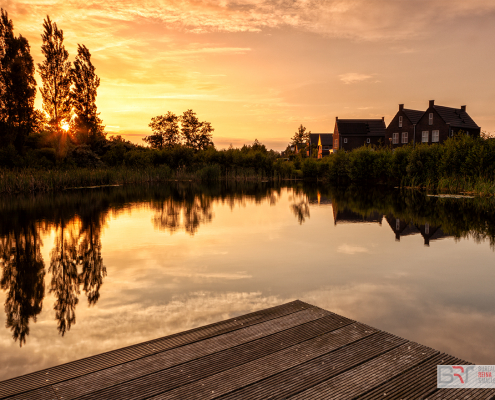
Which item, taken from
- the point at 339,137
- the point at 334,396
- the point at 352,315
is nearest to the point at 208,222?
the point at 352,315

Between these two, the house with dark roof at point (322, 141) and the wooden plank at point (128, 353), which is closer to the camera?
the wooden plank at point (128, 353)

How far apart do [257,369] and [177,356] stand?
0.78m

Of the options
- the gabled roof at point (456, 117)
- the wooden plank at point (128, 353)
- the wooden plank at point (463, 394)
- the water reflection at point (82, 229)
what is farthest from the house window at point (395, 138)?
the wooden plank at point (463, 394)

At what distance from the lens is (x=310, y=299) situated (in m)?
5.34

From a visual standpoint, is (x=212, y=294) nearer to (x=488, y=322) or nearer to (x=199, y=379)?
(x=199, y=379)

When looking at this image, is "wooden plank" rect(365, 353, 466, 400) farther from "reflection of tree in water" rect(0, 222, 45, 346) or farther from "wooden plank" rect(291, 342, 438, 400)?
"reflection of tree in water" rect(0, 222, 45, 346)

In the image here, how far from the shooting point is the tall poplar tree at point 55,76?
33.4 meters

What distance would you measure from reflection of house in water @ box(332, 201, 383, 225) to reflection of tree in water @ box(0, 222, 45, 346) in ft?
29.8

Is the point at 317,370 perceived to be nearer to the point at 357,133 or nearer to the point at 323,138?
the point at 357,133

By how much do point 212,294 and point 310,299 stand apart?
145 centimetres

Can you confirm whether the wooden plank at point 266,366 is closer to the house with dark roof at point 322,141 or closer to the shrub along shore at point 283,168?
the shrub along shore at point 283,168

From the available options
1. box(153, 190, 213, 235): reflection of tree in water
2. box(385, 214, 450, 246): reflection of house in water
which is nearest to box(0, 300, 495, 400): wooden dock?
box(385, 214, 450, 246): reflection of house in water

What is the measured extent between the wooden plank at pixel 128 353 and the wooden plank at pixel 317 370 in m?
0.99

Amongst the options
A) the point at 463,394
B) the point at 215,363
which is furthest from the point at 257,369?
the point at 463,394
